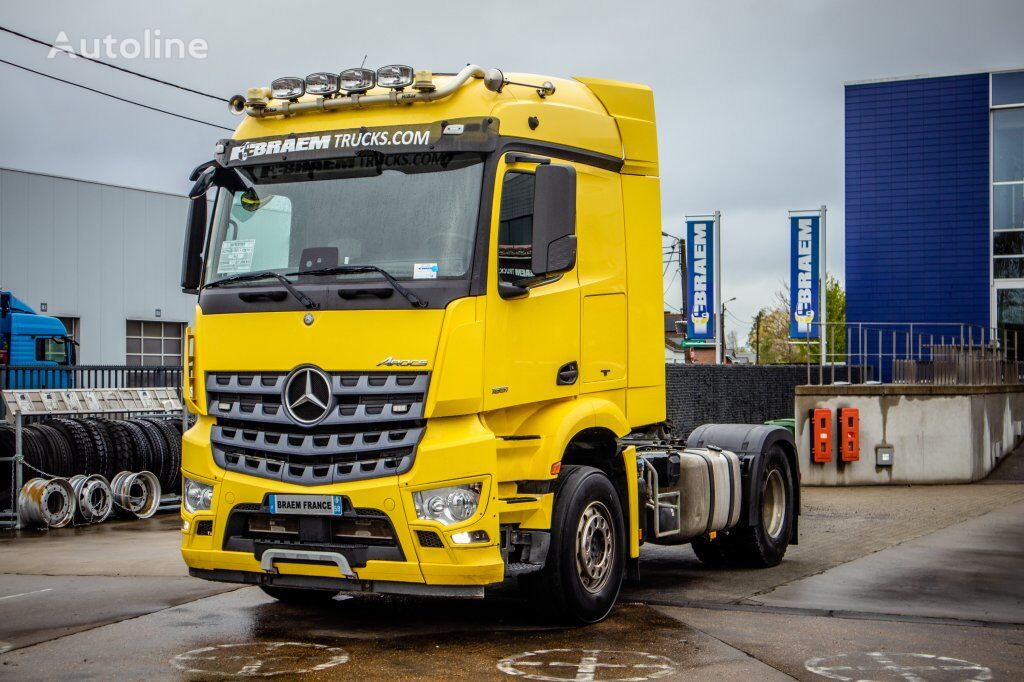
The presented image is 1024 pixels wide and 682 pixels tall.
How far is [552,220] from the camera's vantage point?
290 inches

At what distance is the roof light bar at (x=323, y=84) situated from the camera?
7.95m

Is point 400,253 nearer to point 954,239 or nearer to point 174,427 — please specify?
point 174,427

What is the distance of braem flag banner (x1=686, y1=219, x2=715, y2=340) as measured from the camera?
32250mm

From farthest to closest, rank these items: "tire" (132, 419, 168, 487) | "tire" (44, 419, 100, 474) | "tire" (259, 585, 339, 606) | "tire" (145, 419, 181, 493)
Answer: "tire" (145, 419, 181, 493), "tire" (132, 419, 168, 487), "tire" (44, 419, 100, 474), "tire" (259, 585, 339, 606)

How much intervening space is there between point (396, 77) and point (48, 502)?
8.91 meters

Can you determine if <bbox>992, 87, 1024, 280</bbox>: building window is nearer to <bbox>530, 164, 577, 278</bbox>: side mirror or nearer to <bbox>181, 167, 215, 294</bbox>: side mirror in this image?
<bbox>530, 164, 577, 278</bbox>: side mirror

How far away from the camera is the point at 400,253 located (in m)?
7.41

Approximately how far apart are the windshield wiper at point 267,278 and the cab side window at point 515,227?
120 cm

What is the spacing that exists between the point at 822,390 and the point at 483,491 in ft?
46.2

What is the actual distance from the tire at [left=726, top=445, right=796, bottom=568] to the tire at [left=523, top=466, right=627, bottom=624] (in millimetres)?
2719

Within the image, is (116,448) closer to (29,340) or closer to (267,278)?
(267,278)

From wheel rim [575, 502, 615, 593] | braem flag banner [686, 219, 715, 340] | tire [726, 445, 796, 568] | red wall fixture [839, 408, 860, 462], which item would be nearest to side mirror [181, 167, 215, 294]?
wheel rim [575, 502, 615, 593]

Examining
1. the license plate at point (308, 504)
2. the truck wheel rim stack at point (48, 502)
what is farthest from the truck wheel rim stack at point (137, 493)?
the license plate at point (308, 504)

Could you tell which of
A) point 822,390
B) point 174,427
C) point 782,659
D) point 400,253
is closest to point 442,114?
point 400,253
